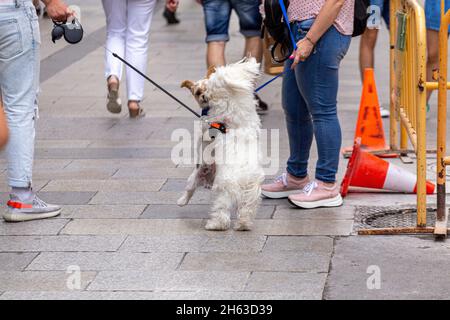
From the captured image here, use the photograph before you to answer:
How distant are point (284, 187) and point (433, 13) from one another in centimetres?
241

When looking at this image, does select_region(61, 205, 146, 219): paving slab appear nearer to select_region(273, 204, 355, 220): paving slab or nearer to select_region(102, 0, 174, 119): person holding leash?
select_region(273, 204, 355, 220): paving slab

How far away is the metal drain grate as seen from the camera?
226 inches

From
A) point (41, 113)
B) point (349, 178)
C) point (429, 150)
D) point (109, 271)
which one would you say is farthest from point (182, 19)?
point (109, 271)

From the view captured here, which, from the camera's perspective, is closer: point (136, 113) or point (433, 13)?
point (433, 13)

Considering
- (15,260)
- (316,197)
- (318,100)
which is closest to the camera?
(15,260)

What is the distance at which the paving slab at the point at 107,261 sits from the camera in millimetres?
5023

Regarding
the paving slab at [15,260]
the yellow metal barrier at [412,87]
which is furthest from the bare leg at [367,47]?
the paving slab at [15,260]

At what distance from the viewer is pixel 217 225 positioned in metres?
5.61

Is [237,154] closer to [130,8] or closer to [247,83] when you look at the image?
[247,83]

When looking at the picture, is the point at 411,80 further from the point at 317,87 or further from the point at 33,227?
the point at 33,227

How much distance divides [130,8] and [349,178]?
320 cm

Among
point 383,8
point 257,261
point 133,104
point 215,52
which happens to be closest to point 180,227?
point 257,261

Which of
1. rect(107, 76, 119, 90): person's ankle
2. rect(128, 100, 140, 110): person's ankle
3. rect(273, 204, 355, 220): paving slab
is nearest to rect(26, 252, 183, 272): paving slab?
rect(273, 204, 355, 220): paving slab

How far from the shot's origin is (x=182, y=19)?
51.4ft
